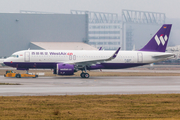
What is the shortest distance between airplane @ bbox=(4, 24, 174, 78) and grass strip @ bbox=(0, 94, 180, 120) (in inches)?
736

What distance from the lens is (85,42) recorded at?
259 ft

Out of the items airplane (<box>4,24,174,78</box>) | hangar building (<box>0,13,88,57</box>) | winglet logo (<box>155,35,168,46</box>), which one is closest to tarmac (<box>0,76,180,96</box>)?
airplane (<box>4,24,174,78</box>)

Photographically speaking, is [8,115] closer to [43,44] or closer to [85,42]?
[43,44]

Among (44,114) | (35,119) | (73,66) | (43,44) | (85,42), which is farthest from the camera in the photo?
(85,42)

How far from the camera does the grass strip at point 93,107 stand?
13.1 metres

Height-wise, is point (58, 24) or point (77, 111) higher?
point (58, 24)

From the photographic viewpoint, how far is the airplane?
1476 inches

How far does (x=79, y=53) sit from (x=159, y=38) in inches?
481

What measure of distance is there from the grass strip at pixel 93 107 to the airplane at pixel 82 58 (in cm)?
1869

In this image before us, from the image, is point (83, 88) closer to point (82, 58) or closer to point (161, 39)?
point (82, 58)

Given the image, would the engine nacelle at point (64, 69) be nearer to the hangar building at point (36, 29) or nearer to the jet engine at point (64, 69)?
the jet engine at point (64, 69)

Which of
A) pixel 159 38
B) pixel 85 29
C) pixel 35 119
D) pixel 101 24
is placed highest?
pixel 101 24

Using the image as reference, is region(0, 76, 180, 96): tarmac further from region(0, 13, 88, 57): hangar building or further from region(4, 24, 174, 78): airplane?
region(0, 13, 88, 57): hangar building

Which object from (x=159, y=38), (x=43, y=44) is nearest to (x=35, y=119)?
(x=159, y=38)
